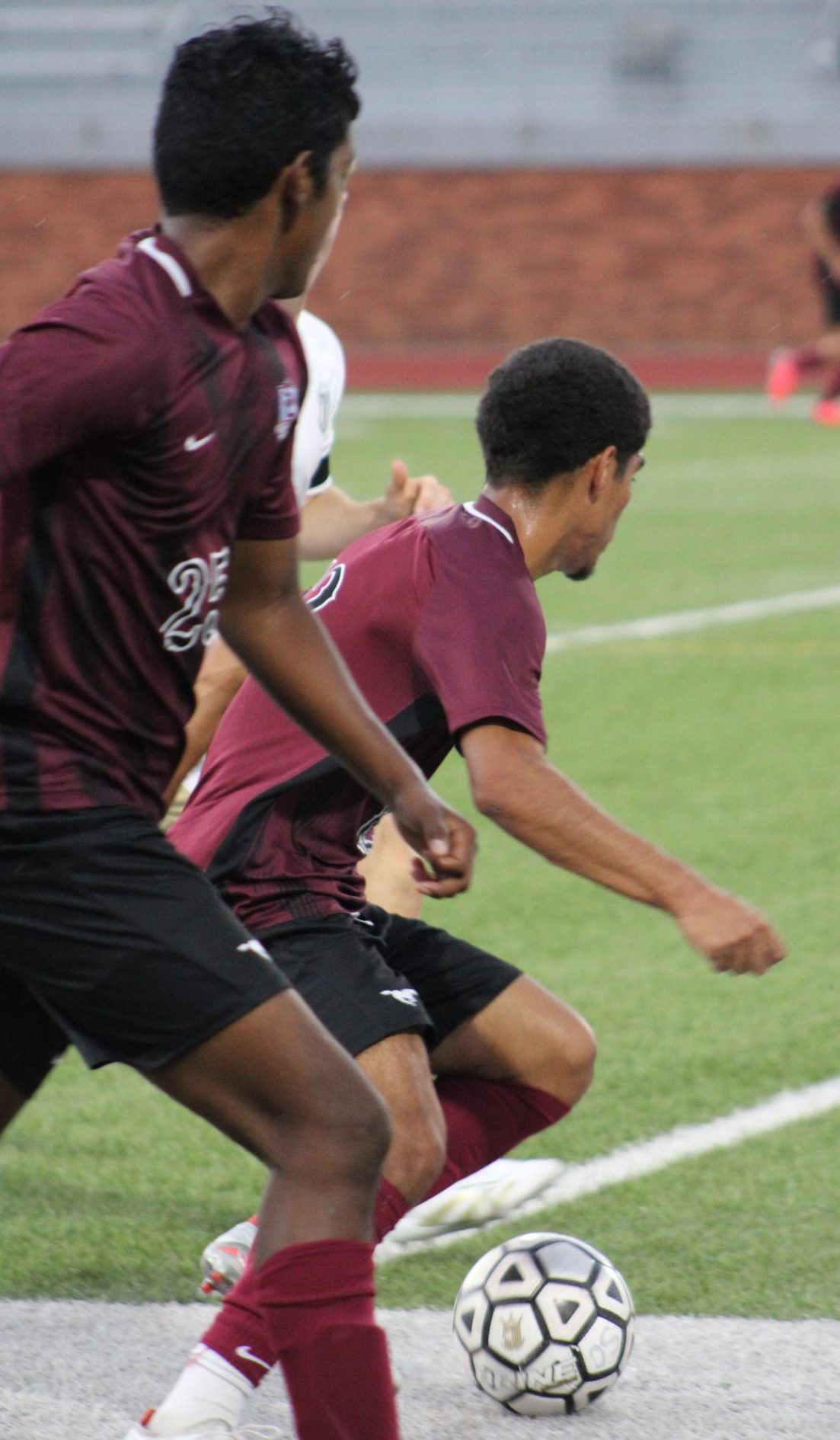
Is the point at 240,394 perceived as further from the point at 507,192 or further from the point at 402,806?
the point at 507,192

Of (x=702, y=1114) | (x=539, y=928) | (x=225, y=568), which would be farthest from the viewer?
(x=539, y=928)

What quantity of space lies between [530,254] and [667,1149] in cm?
2725

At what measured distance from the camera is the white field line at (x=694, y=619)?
37.3ft

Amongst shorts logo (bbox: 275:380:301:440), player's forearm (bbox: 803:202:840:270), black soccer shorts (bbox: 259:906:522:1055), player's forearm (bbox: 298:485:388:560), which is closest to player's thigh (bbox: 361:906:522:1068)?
black soccer shorts (bbox: 259:906:522:1055)

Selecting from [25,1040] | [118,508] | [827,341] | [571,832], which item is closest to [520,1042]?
[571,832]

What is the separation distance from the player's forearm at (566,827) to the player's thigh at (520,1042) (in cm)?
A: 47

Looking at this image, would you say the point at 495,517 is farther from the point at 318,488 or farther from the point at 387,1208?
the point at 318,488

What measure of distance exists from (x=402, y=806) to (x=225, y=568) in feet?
1.42

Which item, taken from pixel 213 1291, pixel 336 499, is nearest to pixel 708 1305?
pixel 213 1291

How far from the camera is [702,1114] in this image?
470 centimetres

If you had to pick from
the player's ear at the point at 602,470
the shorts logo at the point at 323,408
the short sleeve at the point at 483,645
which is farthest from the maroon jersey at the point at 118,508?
the shorts logo at the point at 323,408

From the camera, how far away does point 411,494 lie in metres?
4.55

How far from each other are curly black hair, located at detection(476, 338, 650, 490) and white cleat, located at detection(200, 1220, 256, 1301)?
4.43 feet

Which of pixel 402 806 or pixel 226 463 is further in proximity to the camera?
pixel 402 806
